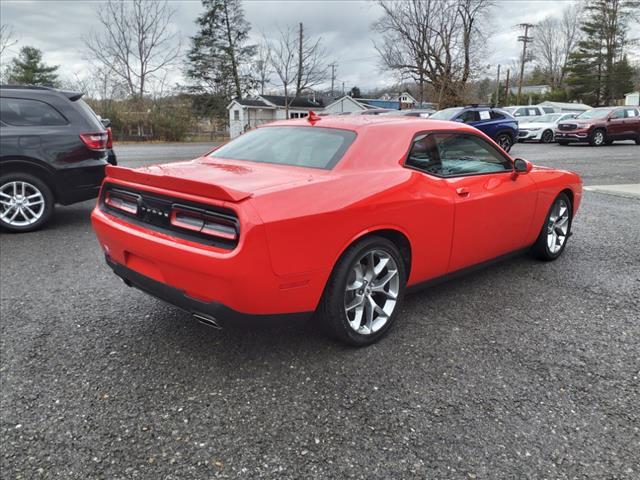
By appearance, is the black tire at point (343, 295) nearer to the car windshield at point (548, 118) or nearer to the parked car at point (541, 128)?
the parked car at point (541, 128)

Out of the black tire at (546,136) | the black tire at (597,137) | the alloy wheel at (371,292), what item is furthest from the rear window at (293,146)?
the black tire at (546,136)

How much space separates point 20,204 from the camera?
6.11 m

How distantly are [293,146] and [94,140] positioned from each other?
13.1 feet

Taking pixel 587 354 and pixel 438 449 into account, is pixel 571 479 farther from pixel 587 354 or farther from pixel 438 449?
pixel 587 354

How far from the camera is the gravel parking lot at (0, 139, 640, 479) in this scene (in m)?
2.13

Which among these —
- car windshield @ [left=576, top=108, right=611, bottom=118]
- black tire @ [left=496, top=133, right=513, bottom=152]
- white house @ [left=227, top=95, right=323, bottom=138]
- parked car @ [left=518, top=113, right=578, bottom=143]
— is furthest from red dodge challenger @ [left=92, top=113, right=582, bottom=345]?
white house @ [left=227, top=95, right=323, bottom=138]

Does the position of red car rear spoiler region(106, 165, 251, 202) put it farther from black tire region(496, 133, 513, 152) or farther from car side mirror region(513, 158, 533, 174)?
black tire region(496, 133, 513, 152)

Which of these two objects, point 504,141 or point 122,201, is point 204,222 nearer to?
point 122,201

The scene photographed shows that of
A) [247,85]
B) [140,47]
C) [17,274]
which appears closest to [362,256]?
[17,274]

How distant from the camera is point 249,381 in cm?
275

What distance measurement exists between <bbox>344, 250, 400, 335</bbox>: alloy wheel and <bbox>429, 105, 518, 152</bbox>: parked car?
1436 cm

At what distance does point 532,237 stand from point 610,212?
3.65 m

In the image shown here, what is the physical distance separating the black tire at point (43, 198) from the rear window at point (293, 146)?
3372 mm

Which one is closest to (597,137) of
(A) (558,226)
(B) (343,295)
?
(A) (558,226)
